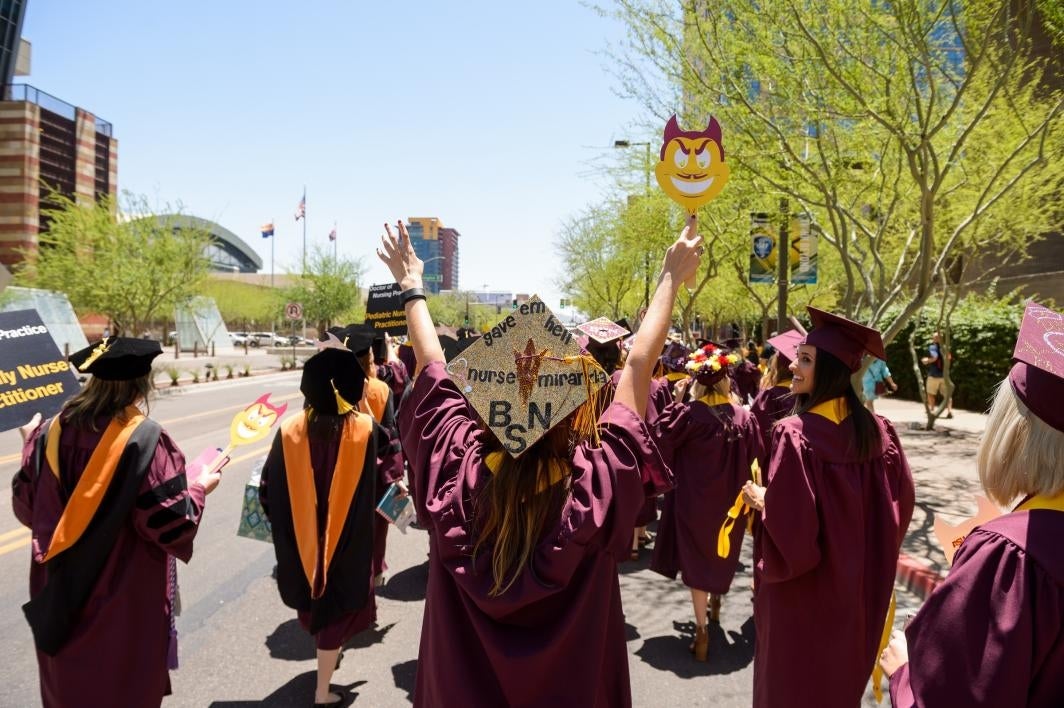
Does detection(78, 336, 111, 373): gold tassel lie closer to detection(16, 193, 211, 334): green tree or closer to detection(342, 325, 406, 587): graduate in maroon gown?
detection(342, 325, 406, 587): graduate in maroon gown

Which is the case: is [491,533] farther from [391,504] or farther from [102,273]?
[102,273]

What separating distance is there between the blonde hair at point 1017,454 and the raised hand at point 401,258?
164 cm

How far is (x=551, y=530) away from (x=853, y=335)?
2099mm

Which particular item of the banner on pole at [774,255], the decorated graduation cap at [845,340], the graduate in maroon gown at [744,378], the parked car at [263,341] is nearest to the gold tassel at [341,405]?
the decorated graduation cap at [845,340]

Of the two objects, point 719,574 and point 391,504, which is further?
point 719,574

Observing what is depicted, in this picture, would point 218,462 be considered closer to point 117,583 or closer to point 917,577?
point 117,583

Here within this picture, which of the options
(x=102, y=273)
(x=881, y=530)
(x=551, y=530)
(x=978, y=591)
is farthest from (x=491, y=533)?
(x=102, y=273)

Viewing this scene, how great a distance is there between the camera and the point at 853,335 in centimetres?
326

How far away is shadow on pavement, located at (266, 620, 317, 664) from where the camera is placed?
4523mm

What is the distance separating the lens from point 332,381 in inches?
155

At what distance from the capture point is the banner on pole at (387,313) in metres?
7.22

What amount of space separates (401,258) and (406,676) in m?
2.95

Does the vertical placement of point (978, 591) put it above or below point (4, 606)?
above

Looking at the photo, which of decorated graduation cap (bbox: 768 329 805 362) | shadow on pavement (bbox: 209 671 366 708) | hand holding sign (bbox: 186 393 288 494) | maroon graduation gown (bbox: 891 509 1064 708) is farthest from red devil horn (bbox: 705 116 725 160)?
shadow on pavement (bbox: 209 671 366 708)
